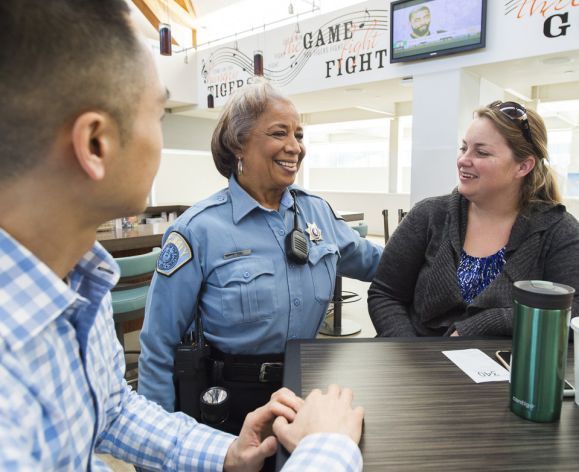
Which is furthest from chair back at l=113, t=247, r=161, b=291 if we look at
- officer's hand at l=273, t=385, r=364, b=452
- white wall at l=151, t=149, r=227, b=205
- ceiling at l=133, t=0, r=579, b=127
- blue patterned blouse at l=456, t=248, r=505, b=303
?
white wall at l=151, t=149, r=227, b=205

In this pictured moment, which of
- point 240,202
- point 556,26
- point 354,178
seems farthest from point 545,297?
point 354,178

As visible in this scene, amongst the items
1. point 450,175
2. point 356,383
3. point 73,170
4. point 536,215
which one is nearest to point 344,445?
point 356,383

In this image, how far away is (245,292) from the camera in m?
1.35

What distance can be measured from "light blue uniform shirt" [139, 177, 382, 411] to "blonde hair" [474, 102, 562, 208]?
80cm

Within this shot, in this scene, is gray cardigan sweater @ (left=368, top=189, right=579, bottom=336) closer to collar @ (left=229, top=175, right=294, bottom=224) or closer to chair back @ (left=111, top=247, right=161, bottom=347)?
collar @ (left=229, top=175, right=294, bottom=224)

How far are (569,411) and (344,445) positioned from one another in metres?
0.47

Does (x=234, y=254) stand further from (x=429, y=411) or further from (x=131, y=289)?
(x=131, y=289)

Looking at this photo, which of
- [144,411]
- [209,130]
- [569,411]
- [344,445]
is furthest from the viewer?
[209,130]

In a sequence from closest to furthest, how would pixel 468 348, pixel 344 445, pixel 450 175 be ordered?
pixel 344 445 < pixel 468 348 < pixel 450 175

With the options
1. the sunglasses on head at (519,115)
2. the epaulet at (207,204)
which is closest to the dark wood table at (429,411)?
the epaulet at (207,204)

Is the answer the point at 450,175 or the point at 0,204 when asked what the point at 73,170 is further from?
the point at 450,175

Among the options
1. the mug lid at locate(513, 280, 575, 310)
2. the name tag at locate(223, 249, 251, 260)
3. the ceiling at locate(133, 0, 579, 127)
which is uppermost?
the ceiling at locate(133, 0, 579, 127)

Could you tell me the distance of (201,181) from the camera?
9719 millimetres

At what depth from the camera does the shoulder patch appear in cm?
134
